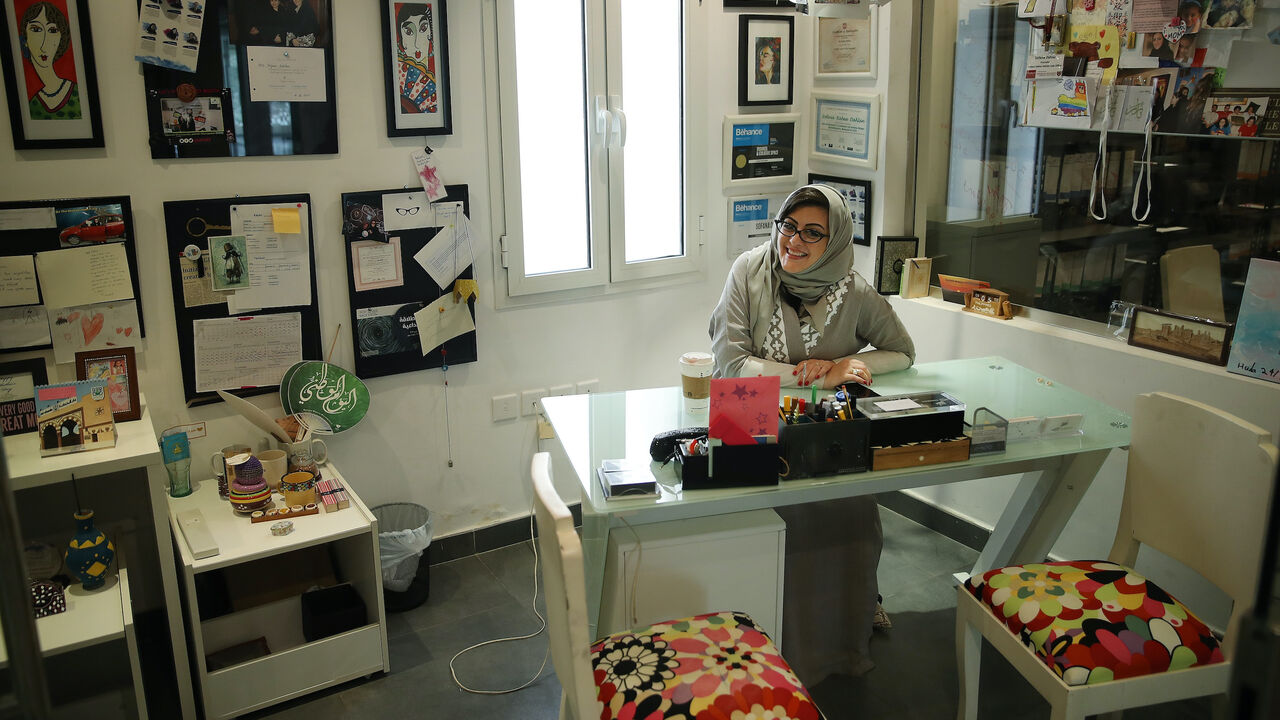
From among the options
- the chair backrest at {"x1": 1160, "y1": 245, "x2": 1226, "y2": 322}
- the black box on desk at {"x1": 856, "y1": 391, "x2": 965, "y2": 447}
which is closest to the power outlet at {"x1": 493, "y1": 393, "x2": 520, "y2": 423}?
the black box on desk at {"x1": 856, "y1": 391, "x2": 965, "y2": 447}

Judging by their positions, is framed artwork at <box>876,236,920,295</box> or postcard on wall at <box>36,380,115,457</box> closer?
postcard on wall at <box>36,380,115,457</box>

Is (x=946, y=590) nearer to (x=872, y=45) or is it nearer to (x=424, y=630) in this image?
(x=424, y=630)

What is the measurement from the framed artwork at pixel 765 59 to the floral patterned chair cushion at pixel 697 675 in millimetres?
2304

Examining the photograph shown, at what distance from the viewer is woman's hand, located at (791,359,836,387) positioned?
2572mm

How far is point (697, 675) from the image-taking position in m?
1.83

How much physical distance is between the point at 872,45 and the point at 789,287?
4.05 ft

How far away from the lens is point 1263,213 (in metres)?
2.48

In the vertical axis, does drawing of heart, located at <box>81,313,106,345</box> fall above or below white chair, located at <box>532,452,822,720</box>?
above

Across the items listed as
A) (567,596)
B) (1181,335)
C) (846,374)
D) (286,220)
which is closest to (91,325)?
(286,220)

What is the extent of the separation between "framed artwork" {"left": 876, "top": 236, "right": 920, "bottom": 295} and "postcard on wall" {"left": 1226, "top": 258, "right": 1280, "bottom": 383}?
1.16m

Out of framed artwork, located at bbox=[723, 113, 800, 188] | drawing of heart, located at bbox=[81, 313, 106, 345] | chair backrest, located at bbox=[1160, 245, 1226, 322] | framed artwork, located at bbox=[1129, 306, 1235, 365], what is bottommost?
framed artwork, located at bbox=[1129, 306, 1235, 365]

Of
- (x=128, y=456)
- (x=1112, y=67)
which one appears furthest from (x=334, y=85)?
(x=1112, y=67)

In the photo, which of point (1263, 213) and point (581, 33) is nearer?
point (1263, 213)

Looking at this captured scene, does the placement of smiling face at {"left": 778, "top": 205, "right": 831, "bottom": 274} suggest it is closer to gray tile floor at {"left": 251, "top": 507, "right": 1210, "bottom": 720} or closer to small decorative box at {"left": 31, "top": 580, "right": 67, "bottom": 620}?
gray tile floor at {"left": 251, "top": 507, "right": 1210, "bottom": 720}
